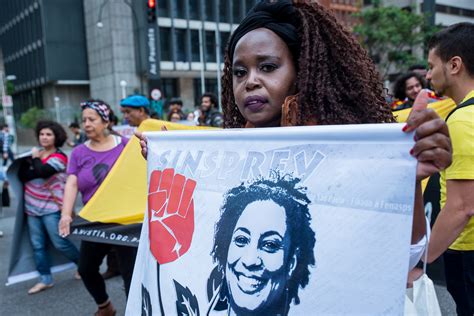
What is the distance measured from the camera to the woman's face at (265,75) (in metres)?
1.45

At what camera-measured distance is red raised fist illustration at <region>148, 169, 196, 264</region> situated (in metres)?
1.44

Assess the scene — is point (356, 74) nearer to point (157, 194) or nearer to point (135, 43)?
point (157, 194)

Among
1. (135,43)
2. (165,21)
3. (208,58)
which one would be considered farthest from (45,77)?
(208,58)

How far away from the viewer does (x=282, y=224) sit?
3.98 feet

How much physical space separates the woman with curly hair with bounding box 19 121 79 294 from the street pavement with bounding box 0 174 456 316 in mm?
172

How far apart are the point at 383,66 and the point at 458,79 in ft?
81.8

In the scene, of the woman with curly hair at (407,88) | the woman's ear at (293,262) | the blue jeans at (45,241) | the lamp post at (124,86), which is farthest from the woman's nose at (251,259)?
the lamp post at (124,86)

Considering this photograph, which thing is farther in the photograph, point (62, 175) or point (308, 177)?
point (62, 175)

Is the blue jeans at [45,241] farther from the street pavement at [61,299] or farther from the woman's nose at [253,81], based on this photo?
the woman's nose at [253,81]

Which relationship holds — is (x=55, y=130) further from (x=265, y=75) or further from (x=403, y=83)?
(x=403, y=83)

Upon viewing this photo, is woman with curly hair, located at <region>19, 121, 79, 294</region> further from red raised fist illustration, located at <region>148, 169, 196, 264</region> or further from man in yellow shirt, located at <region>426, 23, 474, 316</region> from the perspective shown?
man in yellow shirt, located at <region>426, 23, 474, 316</region>

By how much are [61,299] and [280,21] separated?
3.78 metres

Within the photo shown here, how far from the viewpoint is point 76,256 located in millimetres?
4453

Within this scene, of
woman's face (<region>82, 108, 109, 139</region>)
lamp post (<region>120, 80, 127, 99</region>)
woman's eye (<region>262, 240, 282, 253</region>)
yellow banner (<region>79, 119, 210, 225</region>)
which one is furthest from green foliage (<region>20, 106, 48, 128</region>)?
woman's eye (<region>262, 240, 282, 253</region>)
